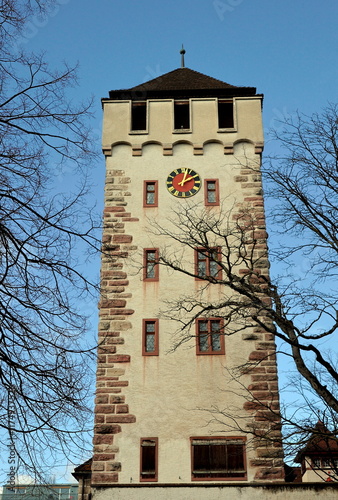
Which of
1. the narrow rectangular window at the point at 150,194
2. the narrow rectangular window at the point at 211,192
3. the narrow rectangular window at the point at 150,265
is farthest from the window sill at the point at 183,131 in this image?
the narrow rectangular window at the point at 150,265

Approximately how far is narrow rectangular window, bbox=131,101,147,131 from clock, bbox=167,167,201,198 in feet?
7.95

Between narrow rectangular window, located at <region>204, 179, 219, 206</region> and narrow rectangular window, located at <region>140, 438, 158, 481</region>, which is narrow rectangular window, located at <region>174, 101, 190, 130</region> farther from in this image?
narrow rectangular window, located at <region>140, 438, 158, 481</region>

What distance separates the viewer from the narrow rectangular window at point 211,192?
62.8ft

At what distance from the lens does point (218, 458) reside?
15656 mm

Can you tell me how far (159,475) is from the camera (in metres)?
15.5

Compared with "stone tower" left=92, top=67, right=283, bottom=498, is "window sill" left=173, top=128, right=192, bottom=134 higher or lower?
higher

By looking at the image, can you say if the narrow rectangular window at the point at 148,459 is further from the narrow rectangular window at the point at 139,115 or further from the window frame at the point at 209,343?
the narrow rectangular window at the point at 139,115

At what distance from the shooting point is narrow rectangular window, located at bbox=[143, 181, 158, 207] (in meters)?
19.2

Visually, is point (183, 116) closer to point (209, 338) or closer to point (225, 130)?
point (225, 130)

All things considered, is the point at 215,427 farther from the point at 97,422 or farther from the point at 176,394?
the point at 97,422

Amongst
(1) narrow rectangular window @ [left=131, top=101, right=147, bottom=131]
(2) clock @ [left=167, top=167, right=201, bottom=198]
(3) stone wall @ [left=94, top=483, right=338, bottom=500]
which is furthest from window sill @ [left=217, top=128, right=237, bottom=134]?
(3) stone wall @ [left=94, top=483, right=338, bottom=500]

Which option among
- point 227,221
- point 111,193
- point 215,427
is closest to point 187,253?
point 227,221

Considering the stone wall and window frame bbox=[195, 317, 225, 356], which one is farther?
window frame bbox=[195, 317, 225, 356]

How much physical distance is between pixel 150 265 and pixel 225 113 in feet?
20.9
